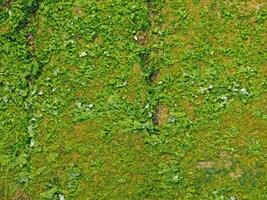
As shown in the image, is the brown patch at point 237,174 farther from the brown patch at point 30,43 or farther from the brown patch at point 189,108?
the brown patch at point 30,43

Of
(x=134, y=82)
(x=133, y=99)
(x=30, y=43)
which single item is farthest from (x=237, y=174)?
(x=30, y=43)

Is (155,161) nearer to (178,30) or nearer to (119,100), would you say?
→ (119,100)

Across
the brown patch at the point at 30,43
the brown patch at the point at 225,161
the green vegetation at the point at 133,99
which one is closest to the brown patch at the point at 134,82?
the green vegetation at the point at 133,99

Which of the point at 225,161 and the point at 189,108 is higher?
the point at 189,108

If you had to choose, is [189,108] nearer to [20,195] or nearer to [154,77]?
[154,77]

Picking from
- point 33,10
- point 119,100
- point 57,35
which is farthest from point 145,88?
point 33,10
